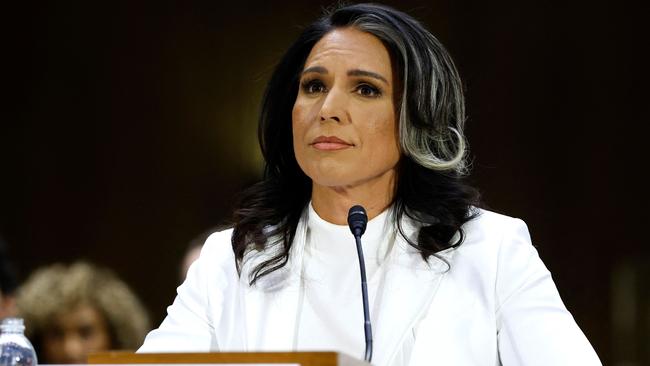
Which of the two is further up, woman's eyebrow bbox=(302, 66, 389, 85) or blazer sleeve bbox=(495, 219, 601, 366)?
woman's eyebrow bbox=(302, 66, 389, 85)

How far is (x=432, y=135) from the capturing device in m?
2.71

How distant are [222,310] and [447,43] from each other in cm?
344

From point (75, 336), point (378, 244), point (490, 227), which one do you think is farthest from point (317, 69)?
point (75, 336)

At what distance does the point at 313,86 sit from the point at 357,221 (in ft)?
1.42

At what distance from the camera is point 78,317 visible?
4406 millimetres

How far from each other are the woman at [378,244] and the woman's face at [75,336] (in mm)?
1745

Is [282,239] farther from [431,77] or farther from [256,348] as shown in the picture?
[431,77]

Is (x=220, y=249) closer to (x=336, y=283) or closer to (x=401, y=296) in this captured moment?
(x=336, y=283)

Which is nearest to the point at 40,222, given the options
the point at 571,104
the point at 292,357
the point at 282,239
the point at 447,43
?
the point at 447,43

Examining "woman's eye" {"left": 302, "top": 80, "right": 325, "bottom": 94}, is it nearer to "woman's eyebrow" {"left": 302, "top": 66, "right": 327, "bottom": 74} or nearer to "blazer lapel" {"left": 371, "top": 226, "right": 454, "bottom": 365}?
"woman's eyebrow" {"left": 302, "top": 66, "right": 327, "bottom": 74}

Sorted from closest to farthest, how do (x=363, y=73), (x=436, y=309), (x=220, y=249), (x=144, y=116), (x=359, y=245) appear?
(x=359, y=245) < (x=436, y=309) < (x=363, y=73) < (x=220, y=249) < (x=144, y=116)

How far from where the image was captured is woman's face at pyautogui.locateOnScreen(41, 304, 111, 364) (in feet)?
14.3

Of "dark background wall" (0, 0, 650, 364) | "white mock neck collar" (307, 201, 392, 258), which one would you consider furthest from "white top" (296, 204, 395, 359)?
"dark background wall" (0, 0, 650, 364)

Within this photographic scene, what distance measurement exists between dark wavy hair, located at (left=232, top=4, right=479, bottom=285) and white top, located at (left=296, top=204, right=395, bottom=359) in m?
0.06
